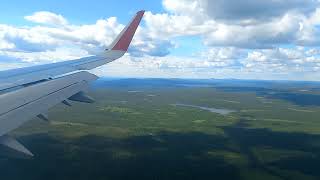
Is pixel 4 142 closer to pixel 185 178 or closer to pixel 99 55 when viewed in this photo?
pixel 99 55

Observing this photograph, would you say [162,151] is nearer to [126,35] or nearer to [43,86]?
[126,35]

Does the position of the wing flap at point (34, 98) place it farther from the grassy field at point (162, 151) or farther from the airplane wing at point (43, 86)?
the grassy field at point (162, 151)

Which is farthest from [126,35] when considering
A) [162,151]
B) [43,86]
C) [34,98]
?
[162,151]

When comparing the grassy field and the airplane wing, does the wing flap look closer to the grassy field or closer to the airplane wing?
the airplane wing

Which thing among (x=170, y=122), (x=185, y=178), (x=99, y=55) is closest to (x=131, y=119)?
(x=170, y=122)

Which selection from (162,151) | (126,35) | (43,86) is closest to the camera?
(43,86)

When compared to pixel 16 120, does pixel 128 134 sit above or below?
below

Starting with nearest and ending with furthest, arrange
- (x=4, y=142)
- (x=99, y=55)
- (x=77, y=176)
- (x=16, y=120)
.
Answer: (x=4, y=142) → (x=16, y=120) → (x=99, y=55) → (x=77, y=176)

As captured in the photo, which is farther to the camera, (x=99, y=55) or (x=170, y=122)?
(x=170, y=122)
